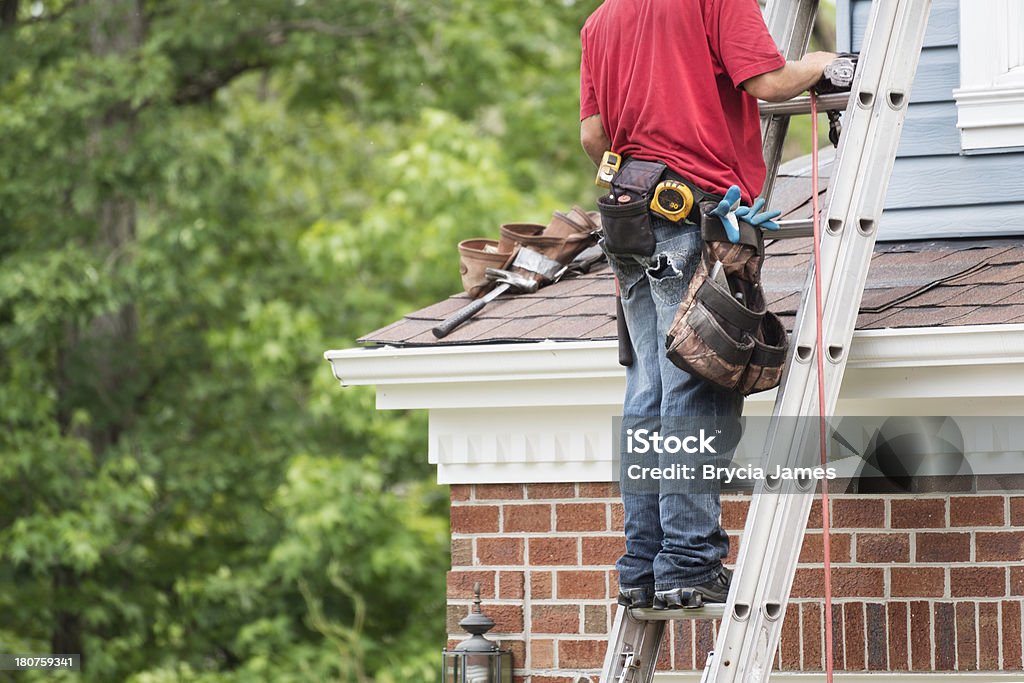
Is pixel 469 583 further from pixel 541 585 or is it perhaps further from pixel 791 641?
pixel 791 641

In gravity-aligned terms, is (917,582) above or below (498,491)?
below

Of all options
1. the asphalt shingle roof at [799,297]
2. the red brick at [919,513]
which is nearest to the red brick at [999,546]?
the red brick at [919,513]

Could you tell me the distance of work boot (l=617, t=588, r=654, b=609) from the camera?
3926mm

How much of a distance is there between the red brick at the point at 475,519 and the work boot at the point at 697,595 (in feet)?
4.56

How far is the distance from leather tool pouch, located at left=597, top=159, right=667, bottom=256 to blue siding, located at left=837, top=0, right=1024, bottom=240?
1.61 metres

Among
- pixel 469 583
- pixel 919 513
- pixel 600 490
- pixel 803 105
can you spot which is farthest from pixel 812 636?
pixel 803 105

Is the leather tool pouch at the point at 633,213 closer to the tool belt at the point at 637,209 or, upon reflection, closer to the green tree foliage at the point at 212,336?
the tool belt at the point at 637,209

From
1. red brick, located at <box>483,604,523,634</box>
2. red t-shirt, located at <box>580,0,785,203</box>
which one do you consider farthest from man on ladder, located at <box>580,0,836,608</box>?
red brick, located at <box>483,604,523,634</box>

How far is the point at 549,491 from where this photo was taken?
16.6 feet

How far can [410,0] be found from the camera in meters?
12.7

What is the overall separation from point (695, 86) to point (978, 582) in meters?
1.73

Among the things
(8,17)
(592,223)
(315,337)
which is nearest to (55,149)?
(8,17)

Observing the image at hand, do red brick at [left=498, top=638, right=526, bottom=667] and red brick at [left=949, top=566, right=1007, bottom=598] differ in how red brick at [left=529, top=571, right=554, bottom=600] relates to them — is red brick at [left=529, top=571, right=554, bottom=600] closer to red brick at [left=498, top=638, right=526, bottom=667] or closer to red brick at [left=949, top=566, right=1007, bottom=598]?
red brick at [left=498, top=638, right=526, bottom=667]

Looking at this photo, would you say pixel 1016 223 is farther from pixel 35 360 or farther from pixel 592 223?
pixel 35 360
